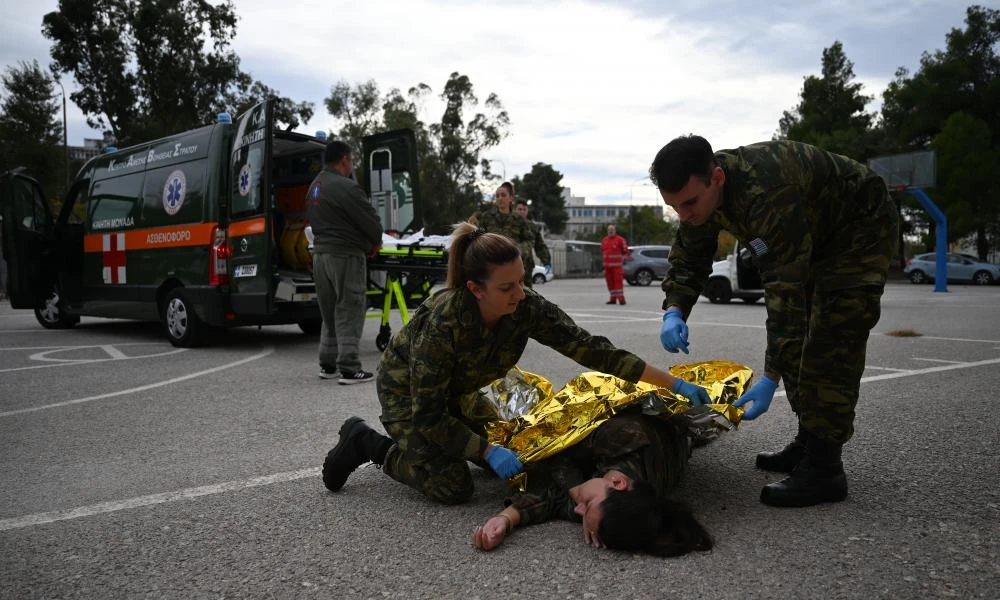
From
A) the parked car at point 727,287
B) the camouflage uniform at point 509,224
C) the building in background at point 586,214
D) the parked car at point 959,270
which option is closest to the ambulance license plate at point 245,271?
the camouflage uniform at point 509,224

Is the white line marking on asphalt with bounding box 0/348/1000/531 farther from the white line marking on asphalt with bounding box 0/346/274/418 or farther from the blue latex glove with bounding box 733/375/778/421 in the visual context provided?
the white line marking on asphalt with bounding box 0/346/274/418

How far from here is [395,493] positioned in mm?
3059

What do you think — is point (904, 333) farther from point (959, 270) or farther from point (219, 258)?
point (959, 270)

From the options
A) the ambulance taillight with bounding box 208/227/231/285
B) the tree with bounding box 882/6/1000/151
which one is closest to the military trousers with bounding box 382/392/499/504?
the ambulance taillight with bounding box 208/227/231/285

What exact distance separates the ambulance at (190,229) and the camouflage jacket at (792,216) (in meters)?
5.34

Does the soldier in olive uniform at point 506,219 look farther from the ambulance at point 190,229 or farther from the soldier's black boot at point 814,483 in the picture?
the soldier's black boot at point 814,483

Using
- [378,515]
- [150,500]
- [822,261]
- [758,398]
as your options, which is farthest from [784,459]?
[150,500]

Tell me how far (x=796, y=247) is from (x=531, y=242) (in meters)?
6.91

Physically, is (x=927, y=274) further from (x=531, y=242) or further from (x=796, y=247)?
(x=796, y=247)

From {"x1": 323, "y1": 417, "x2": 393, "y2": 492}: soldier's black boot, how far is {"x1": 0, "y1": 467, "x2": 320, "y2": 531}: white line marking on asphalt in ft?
1.08

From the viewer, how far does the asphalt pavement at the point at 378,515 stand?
214 cm

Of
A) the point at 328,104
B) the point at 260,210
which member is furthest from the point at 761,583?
the point at 328,104

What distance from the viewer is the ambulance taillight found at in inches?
291

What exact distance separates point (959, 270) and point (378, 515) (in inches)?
1208
